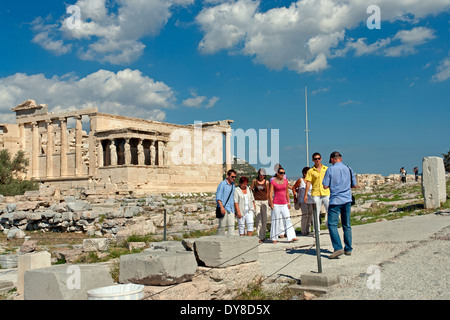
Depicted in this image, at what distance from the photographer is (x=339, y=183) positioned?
7.81m

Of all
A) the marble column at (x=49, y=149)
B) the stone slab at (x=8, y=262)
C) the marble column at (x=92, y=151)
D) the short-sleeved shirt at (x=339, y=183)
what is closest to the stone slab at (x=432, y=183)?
the short-sleeved shirt at (x=339, y=183)

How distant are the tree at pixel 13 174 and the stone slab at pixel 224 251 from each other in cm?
2758

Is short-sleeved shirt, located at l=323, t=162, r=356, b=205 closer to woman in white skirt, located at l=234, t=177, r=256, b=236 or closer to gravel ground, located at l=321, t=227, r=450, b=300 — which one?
gravel ground, located at l=321, t=227, r=450, b=300

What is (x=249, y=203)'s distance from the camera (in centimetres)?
1081

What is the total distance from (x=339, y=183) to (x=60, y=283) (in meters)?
4.80

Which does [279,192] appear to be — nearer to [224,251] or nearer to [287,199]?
[287,199]

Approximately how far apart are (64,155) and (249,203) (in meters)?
29.3

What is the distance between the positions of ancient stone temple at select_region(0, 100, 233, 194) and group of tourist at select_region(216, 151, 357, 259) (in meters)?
21.4

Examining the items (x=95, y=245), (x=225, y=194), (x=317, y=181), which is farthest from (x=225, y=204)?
(x=95, y=245)

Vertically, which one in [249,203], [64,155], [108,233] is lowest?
[108,233]
